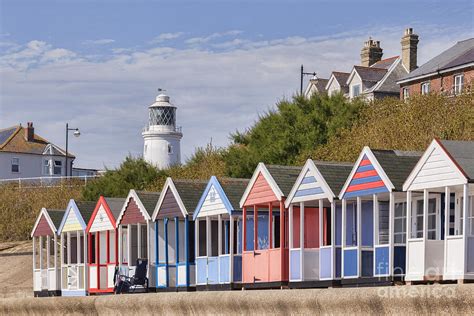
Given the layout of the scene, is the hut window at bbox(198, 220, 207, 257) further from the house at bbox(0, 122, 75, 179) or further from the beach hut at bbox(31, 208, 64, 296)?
the house at bbox(0, 122, 75, 179)

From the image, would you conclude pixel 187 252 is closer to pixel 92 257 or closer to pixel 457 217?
pixel 92 257

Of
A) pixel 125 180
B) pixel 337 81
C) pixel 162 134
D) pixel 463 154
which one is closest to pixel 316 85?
pixel 337 81

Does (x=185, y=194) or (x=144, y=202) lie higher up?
(x=185, y=194)

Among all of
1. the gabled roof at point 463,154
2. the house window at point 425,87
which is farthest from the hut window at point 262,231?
the house window at point 425,87

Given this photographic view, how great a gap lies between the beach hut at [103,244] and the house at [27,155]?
68251 millimetres

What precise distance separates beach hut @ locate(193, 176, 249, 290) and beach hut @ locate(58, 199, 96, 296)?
749 centimetres

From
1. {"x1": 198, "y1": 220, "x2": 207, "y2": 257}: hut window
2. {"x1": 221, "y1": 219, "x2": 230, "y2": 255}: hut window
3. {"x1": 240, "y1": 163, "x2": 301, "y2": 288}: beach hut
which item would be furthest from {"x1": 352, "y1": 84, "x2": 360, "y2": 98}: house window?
{"x1": 240, "y1": 163, "x2": 301, "y2": 288}: beach hut

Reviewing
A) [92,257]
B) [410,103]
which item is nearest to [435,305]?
[92,257]

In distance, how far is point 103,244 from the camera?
132 feet

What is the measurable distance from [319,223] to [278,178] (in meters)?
2.08

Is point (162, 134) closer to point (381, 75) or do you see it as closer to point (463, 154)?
point (381, 75)

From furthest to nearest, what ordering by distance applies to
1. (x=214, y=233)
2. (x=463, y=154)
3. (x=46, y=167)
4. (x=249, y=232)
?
(x=46, y=167) → (x=214, y=233) → (x=249, y=232) → (x=463, y=154)

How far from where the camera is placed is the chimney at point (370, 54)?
86.5 metres

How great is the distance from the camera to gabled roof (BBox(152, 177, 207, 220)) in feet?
113
